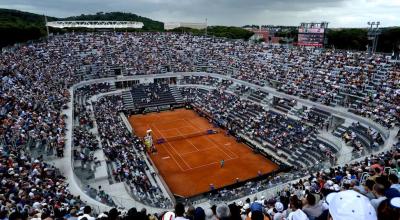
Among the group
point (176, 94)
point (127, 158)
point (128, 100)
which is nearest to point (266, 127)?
point (127, 158)

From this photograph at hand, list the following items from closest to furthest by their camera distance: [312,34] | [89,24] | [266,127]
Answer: [266,127] < [312,34] < [89,24]

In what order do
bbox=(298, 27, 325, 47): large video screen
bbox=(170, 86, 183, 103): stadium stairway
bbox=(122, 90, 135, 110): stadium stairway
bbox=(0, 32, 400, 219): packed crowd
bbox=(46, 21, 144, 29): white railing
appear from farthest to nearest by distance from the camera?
bbox=(46, 21, 144, 29): white railing < bbox=(298, 27, 325, 47): large video screen < bbox=(170, 86, 183, 103): stadium stairway < bbox=(122, 90, 135, 110): stadium stairway < bbox=(0, 32, 400, 219): packed crowd

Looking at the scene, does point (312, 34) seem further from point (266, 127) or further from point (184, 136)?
point (184, 136)

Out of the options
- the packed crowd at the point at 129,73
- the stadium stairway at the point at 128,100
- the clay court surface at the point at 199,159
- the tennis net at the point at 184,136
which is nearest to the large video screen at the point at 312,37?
the packed crowd at the point at 129,73

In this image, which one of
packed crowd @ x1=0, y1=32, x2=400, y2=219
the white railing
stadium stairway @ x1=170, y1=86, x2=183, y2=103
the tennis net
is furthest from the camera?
the white railing

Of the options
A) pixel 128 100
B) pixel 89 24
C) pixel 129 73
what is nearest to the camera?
pixel 128 100

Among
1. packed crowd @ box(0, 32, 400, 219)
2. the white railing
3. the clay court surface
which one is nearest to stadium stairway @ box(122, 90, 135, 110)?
packed crowd @ box(0, 32, 400, 219)

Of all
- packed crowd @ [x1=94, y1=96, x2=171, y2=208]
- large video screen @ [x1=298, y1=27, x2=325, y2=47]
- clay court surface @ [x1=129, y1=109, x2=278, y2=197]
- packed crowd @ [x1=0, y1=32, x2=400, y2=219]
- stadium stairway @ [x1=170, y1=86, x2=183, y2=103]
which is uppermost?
large video screen @ [x1=298, y1=27, x2=325, y2=47]

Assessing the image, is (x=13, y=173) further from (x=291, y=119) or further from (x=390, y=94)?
(x=390, y=94)

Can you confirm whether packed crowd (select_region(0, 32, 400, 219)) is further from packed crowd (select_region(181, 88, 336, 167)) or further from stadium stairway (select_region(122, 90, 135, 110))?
stadium stairway (select_region(122, 90, 135, 110))
